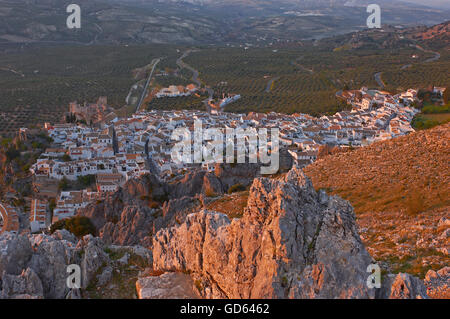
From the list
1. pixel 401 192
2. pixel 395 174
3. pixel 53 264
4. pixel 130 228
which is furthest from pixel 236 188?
pixel 53 264

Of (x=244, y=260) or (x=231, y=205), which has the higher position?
(x=244, y=260)

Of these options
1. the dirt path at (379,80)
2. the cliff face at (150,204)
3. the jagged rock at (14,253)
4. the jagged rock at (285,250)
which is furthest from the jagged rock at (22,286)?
the dirt path at (379,80)

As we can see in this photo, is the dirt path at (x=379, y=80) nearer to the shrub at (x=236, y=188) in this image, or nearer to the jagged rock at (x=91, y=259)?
the shrub at (x=236, y=188)

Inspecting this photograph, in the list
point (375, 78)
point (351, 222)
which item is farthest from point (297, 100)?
point (351, 222)

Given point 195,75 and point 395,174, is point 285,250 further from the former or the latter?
point 195,75

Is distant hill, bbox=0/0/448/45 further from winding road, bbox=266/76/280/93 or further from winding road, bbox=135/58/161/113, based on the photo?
winding road, bbox=266/76/280/93
